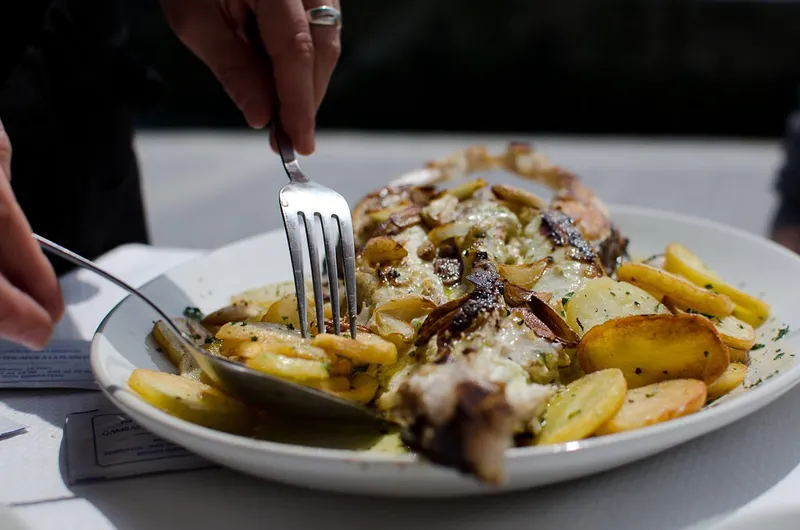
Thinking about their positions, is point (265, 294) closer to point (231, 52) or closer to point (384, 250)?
point (384, 250)

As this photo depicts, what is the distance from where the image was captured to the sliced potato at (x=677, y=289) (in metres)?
1.58

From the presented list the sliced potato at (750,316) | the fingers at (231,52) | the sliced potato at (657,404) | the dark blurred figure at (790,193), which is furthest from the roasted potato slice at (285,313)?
the dark blurred figure at (790,193)

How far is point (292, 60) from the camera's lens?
184 centimetres

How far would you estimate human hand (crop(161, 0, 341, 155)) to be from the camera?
1.84 meters

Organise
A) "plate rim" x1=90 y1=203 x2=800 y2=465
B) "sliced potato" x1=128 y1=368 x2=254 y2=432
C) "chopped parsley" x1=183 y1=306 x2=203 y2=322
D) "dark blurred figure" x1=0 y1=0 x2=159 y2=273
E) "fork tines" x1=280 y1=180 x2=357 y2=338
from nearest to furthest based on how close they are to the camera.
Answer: "plate rim" x1=90 y1=203 x2=800 y2=465 < "sliced potato" x1=128 y1=368 x2=254 y2=432 < "fork tines" x1=280 y1=180 x2=357 y2=338 < "chopped parsley" x1=183 y1=306 x2=203 y2=322 < "dark blurred figure" x1=0 y1=0 x2=159 y2=273

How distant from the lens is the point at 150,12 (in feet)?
28.6

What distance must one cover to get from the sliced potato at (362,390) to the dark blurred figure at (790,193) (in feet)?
8.28

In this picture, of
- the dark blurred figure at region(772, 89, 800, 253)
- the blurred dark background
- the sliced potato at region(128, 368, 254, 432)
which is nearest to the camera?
the sliced potato at region(128, 368, 254, 432)

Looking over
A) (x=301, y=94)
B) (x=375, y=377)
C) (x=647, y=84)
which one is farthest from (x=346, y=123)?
(x=375, y=377)

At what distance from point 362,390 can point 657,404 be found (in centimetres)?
47

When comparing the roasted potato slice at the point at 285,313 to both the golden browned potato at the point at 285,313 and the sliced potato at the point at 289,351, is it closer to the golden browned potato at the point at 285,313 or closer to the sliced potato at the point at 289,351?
the golden browned potato at the point at 285,313

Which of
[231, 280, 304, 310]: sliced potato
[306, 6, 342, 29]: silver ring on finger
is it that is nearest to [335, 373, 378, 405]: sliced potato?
[231, 280, 304, 310]: sliced potato

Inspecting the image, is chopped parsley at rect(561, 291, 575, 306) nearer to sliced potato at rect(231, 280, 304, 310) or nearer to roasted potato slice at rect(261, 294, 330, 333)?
roasted potato slice at rect(261, 294, 330, 333)

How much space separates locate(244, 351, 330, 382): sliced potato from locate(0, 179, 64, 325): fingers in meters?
0.31
